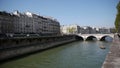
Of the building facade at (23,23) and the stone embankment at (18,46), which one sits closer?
the stone embankment at (18,46)

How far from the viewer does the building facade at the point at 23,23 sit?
6954 cm

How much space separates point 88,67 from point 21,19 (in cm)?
6560

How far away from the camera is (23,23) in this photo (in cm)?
8356

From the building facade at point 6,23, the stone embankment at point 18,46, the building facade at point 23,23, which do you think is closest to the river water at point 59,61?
the stone embankment at point 18,46

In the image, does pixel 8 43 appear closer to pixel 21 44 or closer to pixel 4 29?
pixel 21 44

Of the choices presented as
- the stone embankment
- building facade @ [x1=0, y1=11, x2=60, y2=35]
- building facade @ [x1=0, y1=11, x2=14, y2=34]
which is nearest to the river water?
the stone embankment

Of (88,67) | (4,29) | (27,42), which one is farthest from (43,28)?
(88,67)

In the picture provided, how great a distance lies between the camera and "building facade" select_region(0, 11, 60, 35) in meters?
69.5

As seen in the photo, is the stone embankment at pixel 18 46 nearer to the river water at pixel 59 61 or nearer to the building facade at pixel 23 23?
the river water at pixel 59 61

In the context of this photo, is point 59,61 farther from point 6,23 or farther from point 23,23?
point 23,23

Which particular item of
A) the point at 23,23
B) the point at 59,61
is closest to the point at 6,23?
the point at 23,23

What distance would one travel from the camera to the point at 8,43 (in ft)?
102

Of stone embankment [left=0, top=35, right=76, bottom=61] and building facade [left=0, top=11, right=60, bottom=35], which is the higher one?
building facade [left=0, top=11, right=60, bottom=35]

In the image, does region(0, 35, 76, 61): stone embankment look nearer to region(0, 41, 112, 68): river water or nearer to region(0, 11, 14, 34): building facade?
region(0, 41, 112, 68): river water
